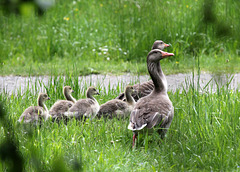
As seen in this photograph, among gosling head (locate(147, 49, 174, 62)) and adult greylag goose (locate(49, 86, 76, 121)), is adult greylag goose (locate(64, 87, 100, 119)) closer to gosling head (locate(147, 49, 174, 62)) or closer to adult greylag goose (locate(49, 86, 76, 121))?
adult greylag goose (locate(49, 86, 76, 121))

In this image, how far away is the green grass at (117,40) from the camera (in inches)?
375

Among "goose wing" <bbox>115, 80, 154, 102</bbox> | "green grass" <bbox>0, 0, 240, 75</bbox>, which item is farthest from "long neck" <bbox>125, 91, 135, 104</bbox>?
"green grass" <bbox>0, 0, 240, 75</bbox>

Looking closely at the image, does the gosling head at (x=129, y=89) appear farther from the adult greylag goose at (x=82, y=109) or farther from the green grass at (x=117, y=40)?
the green grass at (x=117, y=40)

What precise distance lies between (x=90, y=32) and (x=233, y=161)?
8232mm

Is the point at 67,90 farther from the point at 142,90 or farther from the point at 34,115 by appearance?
the point at 142,90

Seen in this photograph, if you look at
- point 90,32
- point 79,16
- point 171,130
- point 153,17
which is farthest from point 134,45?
point 171,130

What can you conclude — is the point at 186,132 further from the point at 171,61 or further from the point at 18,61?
the point at 18,61

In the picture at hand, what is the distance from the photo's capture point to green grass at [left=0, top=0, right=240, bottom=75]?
9.52 meters

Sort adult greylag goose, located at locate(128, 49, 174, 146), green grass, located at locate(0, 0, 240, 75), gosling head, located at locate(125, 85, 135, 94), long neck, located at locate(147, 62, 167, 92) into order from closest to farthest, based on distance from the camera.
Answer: adult greylag goose, located at locate(128, 49, 174, 146) < long neck, located at locate(147, 62, 167, 92) < gosling head, located at locate(125, 85, 135, 94) < green grass, located at locate(0, 0, 240, 75)

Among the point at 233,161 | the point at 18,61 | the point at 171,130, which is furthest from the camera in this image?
the point at 18,61

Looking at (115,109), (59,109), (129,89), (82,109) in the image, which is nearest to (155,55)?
(129,89)

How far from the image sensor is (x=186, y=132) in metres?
4.77

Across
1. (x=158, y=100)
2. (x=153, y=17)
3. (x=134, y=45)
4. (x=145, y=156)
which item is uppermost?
(x=153, y=17)

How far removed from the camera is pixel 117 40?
10.6m
